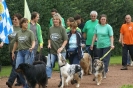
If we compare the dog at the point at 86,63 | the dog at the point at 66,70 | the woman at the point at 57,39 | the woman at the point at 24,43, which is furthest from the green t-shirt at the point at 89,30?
the woman at the point at 24,43

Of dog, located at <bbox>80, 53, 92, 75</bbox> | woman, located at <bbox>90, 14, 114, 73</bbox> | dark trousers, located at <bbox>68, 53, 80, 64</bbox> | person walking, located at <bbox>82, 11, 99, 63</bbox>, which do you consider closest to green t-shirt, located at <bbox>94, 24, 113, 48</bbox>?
woman, located at <bbox>90, 14, 114, 73</bbox>

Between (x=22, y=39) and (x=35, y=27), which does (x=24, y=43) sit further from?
(x=35, y=27)

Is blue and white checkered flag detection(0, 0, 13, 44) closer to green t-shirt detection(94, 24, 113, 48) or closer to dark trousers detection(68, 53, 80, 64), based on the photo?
dark trousers detection(68, 53, 80, 64)

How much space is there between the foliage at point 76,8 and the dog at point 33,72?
7.52 m

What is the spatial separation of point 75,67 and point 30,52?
63.1 inches

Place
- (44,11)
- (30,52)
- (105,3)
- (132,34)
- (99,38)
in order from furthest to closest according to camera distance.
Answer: (105,3), (44,11), (132,34), (99,38), (30,52)

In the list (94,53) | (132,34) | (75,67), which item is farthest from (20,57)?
(132,34)

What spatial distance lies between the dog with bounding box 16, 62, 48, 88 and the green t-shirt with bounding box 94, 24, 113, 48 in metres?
3.36

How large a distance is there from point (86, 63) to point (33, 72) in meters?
4.75

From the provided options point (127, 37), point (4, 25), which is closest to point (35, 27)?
point (4, 25)

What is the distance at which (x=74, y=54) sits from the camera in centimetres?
1316

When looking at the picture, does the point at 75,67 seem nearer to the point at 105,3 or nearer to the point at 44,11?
the point at 44,11

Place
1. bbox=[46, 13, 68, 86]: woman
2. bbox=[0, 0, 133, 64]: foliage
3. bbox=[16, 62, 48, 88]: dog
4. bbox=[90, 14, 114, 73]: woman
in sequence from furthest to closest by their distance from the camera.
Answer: bbox=[0, 0, 133, 64]: foliage < bbox=[90, 14, 114, 73]: woman < bbox=[46, 13, 68, 86]: woman < bbox=[16, 62, 48, 88]: dog

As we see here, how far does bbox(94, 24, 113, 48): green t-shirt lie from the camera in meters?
14.3
